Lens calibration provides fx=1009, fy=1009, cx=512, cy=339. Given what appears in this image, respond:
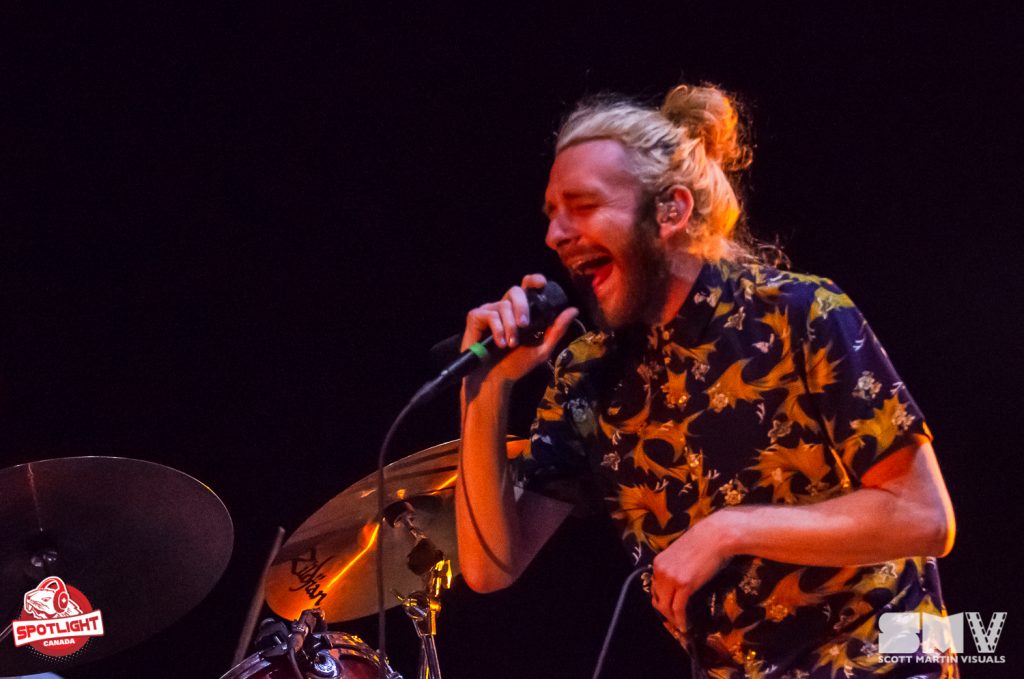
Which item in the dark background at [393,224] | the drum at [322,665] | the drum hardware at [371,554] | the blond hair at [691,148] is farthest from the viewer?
the dark background at [393,224]

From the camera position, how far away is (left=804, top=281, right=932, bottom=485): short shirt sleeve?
1430 millimetres

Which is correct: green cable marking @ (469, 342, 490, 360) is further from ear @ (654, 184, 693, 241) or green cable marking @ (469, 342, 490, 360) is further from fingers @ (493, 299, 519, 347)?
ear @ (654, 184, 693, 241)

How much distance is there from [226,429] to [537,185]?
1.24m

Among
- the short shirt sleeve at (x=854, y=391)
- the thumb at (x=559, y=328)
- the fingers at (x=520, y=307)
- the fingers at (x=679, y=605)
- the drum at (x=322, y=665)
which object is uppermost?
the fingers at (x=520, y=307)

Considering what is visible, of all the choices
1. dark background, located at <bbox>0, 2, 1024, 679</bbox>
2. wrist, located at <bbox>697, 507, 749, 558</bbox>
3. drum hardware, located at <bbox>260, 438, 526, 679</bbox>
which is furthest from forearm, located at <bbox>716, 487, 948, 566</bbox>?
dark background, located at <bbox>0, 2, 1024, 679</bbox>

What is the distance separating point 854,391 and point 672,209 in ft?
1.60

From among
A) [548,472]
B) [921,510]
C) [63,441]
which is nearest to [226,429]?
[63,441]

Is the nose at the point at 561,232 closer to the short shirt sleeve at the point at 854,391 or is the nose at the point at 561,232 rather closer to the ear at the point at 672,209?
the ear at the point at 672,209

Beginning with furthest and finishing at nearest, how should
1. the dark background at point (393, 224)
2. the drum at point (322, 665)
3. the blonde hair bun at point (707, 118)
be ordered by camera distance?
the dark background at point (393, 224) < the drum at point (322, 665) < the blonde hair bun at point (707, 118)

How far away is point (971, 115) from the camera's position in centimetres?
293

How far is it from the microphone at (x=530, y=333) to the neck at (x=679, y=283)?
249mm

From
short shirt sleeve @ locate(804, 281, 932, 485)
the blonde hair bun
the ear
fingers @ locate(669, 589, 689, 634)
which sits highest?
the blonde hair bun

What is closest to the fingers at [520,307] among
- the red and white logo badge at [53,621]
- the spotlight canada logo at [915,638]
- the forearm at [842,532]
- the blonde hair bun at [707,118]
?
the forearm at [842,532]

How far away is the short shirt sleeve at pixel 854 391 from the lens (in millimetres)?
1430
